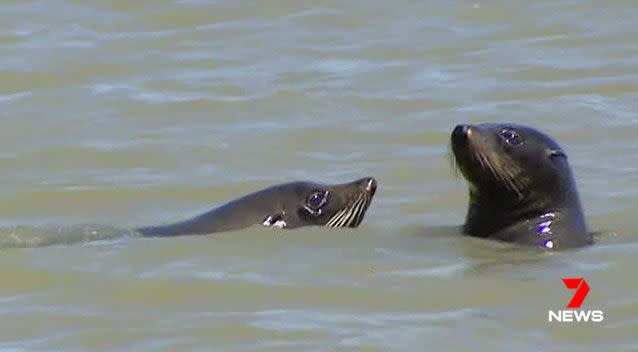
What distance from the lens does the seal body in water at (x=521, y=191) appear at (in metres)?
10.6

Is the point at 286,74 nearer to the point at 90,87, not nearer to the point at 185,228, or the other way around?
the point at 90,87

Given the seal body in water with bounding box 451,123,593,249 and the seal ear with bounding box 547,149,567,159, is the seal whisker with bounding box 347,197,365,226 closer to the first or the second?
the seal body in water with bounding box 451,123,593,249

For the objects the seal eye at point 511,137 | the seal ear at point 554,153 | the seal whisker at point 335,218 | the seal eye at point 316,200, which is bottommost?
the seal whisker at point 335,218

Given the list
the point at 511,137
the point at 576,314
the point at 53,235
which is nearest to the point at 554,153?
the point at 511,137

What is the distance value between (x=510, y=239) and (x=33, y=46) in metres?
6.54

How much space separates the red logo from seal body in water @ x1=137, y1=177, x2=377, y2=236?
1.58 meters

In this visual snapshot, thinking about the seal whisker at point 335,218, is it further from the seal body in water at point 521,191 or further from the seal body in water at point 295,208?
the seal body in water at point 521,191

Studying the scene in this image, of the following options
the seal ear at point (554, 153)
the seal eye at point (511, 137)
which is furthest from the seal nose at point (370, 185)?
the seal ear at point (554, 153)

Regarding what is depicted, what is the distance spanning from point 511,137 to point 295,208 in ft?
4.17

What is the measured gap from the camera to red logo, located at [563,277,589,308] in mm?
8984

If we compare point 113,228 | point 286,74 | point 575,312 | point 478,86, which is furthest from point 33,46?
point 575,312

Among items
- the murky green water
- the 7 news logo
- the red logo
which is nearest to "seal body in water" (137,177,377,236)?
the murky green water

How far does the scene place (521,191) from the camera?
1077 cm

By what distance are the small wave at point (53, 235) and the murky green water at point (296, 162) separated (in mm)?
29
